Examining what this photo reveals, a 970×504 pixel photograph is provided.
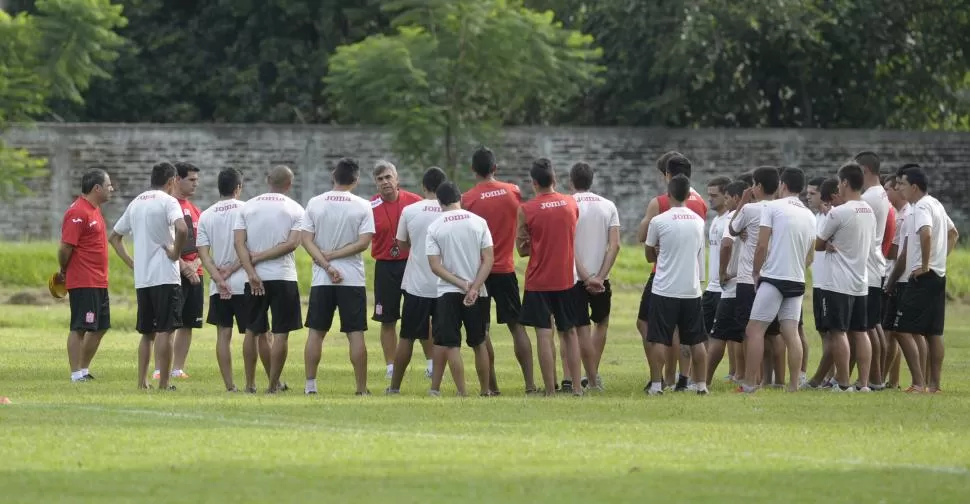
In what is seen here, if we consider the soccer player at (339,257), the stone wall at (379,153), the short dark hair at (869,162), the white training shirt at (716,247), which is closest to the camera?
the soccer player at (339,257)

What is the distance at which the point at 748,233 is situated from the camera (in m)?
16.7

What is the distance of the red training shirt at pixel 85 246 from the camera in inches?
688

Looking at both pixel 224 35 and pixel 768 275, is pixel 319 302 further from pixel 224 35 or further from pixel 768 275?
pixel 224 35

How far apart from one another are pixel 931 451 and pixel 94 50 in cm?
2789

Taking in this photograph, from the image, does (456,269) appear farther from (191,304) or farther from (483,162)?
(191,304)

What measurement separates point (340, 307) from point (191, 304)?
226cm

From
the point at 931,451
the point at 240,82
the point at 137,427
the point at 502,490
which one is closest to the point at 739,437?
the point at 931,451

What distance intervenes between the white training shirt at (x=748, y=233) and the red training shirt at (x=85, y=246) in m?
6.01

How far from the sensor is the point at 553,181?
16.2 meters

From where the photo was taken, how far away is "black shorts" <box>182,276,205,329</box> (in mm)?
17531

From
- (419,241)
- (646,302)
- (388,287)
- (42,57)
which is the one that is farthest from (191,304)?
(42,57)

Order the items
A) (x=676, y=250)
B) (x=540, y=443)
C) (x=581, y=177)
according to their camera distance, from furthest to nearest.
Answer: (x=581, y=177) < (x=676, y=250) < (x=540, y=443)

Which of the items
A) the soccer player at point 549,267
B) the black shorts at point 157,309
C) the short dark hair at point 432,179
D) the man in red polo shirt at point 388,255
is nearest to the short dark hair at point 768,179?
the soccer player at point 549,267

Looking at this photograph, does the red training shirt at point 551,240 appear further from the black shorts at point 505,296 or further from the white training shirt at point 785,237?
the white training shirt at point 785,237
